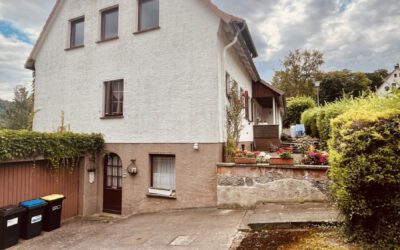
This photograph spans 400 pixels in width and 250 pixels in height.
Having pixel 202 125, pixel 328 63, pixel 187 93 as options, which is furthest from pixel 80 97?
pixel 328 63

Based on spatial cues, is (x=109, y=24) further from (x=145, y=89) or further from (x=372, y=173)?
(x=372, y=173)

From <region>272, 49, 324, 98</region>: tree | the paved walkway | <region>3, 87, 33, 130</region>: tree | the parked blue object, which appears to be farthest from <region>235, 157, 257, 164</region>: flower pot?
<region>3, 87, 33, 130</region>: tree

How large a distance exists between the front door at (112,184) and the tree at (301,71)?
3687 cm

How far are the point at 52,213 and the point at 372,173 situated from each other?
927 centimetres

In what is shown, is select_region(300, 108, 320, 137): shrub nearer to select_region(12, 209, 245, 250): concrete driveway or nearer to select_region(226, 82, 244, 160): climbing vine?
select_region(226, 82, 244, 160): climbing vine

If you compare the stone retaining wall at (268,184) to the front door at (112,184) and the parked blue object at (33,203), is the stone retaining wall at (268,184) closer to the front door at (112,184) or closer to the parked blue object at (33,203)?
the front door at (112,184)

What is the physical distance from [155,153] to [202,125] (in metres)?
2.21

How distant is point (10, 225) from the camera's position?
7.08 m

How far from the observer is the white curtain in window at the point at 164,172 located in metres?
9.42

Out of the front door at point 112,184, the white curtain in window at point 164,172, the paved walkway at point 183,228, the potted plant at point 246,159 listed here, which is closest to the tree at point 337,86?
the potted plant at point 246,159

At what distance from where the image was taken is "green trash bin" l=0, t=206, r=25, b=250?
272 inches

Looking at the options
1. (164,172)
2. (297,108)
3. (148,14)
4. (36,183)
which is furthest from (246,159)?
(297,108)

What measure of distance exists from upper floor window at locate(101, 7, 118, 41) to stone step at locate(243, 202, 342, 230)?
30.8ft

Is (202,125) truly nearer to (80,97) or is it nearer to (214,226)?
(214,226)
